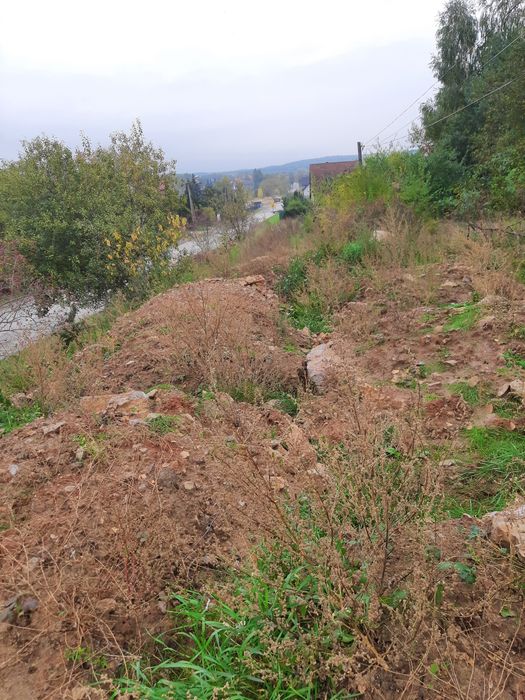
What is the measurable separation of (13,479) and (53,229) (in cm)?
859

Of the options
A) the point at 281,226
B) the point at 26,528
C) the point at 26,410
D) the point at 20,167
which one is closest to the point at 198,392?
the point at 26,410

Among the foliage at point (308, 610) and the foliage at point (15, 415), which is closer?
the foliage at point (308, 610)

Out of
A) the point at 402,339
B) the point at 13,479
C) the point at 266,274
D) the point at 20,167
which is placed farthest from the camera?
the point at 20,167

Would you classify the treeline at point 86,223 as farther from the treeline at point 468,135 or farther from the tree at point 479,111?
the tree at point 479,111

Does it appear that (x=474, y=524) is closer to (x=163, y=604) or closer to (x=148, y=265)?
(x=163, y=604)

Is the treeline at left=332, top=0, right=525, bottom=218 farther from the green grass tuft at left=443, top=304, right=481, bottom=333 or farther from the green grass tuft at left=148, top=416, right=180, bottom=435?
the green grass tuft at left=148, top=416, right=180, bottom=435

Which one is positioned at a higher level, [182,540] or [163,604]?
[182,540]

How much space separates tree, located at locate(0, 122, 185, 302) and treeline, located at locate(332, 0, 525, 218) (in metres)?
5.17

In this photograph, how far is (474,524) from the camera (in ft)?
6.73

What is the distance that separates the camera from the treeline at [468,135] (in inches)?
400

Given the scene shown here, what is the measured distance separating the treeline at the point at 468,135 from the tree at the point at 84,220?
17.0 ft

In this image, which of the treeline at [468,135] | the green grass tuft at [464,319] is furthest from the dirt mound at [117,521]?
the treeline at [468,135]

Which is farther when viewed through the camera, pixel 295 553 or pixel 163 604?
pixel 163 604

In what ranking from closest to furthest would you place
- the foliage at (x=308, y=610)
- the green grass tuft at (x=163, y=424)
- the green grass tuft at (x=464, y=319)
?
the foliage at (x=308, y=610)
the green grass tuft at (x=163, y=424)
the green grass tuft at (x=464, y=319)
